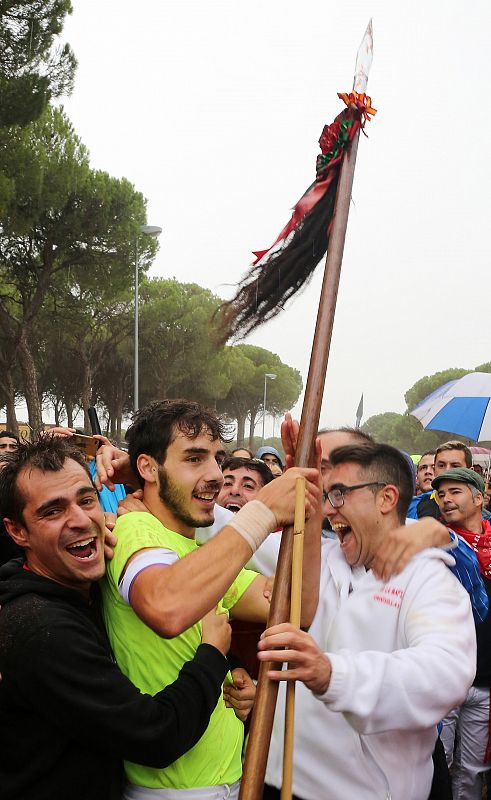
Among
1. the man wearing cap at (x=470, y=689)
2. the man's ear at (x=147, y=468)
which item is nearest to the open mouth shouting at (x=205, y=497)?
the man's ear at (x=147, y=468)

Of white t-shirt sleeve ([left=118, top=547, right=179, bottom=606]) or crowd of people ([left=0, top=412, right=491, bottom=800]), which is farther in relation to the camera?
white t-shirt sleeve ([left=118, top=547, right=179, bottom=606])

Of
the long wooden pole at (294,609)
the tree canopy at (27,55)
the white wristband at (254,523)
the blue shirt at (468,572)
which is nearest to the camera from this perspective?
the long wooden pole at (294,609)

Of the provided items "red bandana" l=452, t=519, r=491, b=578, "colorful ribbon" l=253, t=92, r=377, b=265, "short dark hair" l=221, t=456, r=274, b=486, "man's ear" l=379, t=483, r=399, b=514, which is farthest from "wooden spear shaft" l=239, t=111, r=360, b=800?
"short dark hair" l=221, t=456, r=274, b=486

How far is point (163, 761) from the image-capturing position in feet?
5.26

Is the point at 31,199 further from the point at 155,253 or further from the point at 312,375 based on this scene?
the point at 312,375

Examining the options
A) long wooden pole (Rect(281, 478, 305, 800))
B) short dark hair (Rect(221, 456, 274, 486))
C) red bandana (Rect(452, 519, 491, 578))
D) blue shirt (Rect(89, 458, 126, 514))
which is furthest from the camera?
short dark hair (Rect(221, 456, 274, 486))

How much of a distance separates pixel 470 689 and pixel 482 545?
88cm

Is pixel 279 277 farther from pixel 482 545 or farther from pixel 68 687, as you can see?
pixel 482 545

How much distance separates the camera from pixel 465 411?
24.4 feet

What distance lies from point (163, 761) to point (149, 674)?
234 millimetres

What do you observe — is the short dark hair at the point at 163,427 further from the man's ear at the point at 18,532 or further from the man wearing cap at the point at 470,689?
the man wearing cap at the point at 470,689

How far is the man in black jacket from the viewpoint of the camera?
1.53 m

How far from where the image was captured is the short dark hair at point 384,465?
6.88 ft

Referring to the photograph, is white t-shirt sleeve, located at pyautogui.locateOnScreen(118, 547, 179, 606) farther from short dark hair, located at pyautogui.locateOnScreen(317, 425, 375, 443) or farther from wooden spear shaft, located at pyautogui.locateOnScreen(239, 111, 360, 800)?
short dark hair, located at pyautogui.locateOnScreen(317, 425, 375, 443)
